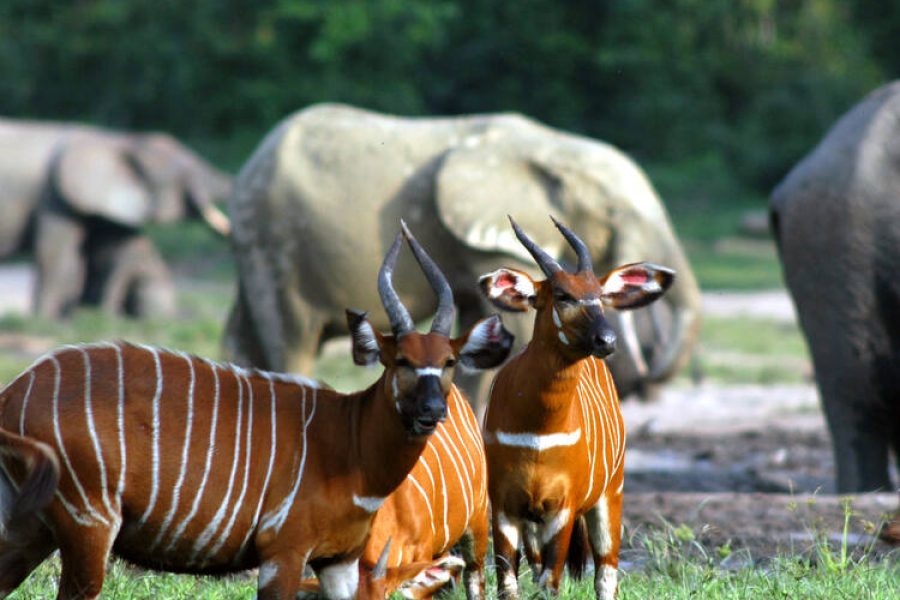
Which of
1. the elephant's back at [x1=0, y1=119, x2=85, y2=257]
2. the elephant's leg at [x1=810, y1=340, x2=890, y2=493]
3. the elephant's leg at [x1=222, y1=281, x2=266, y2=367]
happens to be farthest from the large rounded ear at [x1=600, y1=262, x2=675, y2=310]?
the elephant's back at [x1=0, y1=119, x2=85, y2=257]

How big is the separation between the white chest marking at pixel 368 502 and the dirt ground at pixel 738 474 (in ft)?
5.49

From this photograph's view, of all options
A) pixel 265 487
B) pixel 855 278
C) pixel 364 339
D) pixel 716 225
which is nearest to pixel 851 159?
pixel 855 278

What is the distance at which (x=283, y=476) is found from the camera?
4559 mm

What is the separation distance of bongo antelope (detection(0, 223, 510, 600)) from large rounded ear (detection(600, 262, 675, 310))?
531 mm

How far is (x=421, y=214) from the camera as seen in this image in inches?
376

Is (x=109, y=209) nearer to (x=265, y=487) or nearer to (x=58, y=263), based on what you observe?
(x=58, y=263)

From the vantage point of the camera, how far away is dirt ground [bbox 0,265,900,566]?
21.9ft

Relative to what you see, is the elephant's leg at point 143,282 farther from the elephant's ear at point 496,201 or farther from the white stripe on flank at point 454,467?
the white stripe on flank at point 454,467

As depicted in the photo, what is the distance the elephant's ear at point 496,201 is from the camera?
9.24 meters

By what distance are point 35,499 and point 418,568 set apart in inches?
48.9

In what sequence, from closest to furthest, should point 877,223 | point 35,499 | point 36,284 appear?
point 35,499 < point 877,223 < point 36,284

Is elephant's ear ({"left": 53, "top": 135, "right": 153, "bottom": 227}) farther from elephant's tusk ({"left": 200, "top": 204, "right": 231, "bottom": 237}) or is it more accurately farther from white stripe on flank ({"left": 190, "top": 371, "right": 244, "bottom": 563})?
white stripe on flank ({"left": 190, "top": 371, "right": 244, "bottom": 563})

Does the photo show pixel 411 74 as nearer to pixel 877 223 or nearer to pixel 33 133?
pixel 33 133

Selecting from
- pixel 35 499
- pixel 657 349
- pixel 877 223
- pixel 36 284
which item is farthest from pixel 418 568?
pixel 36 284
